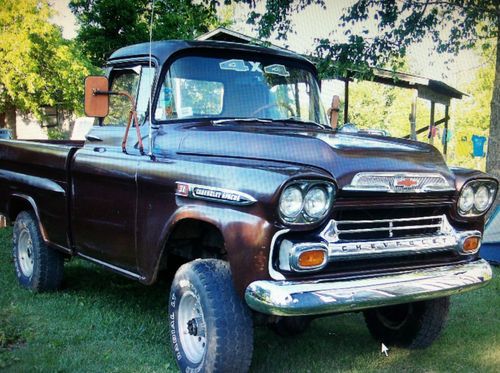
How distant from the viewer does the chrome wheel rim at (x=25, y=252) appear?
5455 mm

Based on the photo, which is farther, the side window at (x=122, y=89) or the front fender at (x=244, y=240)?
the side window at (x=122, y=89)

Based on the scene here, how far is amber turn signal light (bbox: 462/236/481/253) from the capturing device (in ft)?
11.7

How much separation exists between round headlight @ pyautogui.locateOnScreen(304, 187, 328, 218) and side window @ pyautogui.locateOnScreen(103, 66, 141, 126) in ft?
6.47

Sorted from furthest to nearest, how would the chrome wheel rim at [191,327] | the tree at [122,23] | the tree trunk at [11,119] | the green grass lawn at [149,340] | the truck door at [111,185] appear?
the tree trunk at [11,119], the tree at [122,23], the truck door at [111,185], the green grass lawn at [149,340], the chrome wheel rim at [191,327]

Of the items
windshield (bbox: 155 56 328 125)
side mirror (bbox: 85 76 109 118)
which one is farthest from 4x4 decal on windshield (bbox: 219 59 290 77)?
side mirror (bbox: 85 76 109 118)

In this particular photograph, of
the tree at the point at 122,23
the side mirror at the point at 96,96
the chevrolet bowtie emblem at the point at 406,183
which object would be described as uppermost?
the tree at the point at 122,23

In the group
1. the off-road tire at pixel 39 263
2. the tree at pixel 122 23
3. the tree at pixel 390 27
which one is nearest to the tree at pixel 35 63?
the tree at pixel 122 23

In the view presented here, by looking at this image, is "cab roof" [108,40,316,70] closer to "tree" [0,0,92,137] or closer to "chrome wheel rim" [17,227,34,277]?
"chrome wheel rim" [17,227,34,277]

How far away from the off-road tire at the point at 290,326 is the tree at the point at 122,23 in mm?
Answer: 9800

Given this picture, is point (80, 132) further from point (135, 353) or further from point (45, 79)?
point (45, 79)

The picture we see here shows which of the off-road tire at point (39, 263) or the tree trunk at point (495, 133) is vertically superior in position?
the tree trunk at point (495, 133)

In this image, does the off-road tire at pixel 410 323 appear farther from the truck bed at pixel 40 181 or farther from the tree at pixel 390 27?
the tree at pixel 390 27

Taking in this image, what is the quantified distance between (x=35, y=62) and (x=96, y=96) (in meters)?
16.1

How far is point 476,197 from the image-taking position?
12.1 feet
